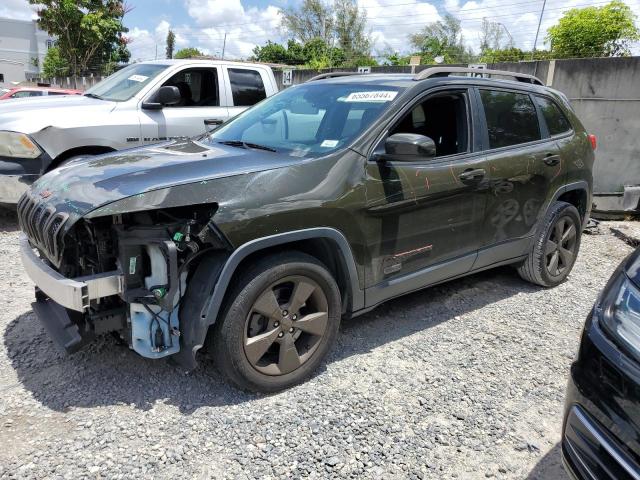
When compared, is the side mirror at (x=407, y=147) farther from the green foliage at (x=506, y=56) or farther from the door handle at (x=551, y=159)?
the green foliage at (x=506, y=56)

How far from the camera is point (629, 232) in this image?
6.94 m

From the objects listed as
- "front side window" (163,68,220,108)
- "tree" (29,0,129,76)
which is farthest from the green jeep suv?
"tree" (29,0,129,76)

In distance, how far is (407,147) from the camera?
3119mm

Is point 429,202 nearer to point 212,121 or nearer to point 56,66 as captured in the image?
point 212,121

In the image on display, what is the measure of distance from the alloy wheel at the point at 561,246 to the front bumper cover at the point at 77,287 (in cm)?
365

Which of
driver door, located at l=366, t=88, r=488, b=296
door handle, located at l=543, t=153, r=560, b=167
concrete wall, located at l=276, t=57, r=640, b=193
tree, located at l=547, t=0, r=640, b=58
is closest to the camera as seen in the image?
driver door, located at l=366, t=88, r=488, b=296

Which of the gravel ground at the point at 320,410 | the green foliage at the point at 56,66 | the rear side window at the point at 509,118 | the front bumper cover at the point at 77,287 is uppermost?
the green foliage at the point at 56,66

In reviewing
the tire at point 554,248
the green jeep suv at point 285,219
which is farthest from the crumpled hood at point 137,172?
the tire at point 554,248

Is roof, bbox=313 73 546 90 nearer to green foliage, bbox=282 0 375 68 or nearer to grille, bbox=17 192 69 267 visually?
grille, bbox=17 192 69 267

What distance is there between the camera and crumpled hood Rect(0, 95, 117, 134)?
547 centimetres

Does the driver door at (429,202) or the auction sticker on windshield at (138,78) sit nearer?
the driver door at (429,202)

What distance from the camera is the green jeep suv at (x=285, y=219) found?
8.66ft

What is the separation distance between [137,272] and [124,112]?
399cm

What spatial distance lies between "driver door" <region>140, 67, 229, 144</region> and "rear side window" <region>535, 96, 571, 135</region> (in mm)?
3901
